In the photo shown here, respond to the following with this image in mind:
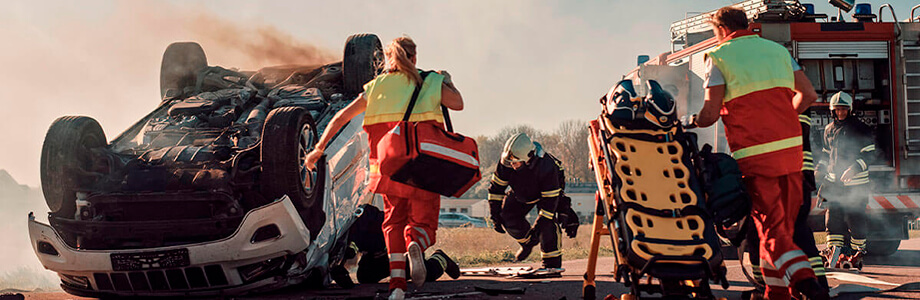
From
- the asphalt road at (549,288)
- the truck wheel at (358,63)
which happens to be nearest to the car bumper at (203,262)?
the asphalt road at (549,288)

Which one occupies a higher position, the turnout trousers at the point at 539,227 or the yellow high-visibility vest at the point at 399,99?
the yellow high-visibility vest at the point at 399,99

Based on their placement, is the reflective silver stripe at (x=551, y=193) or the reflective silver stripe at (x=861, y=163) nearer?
the reflective silver stripe at (x=551, y=193)

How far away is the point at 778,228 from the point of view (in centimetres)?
462

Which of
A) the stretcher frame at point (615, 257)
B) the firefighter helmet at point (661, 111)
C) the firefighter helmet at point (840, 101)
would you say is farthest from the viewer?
the firefighter helmet at point (840, 101)

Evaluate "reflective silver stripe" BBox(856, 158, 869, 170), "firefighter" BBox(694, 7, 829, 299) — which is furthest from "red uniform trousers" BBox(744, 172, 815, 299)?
"reflective silver stripe" BBox(856, 158, 869, 170)

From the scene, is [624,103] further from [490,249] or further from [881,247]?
[490,249]

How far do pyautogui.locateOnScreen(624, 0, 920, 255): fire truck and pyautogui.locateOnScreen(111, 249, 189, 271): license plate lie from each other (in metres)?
5.70

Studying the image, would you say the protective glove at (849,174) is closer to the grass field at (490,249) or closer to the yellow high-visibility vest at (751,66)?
the yellow high-visibility vest at (751,66)

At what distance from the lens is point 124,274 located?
5758 millimetres

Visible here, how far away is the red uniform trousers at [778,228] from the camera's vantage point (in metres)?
4.49

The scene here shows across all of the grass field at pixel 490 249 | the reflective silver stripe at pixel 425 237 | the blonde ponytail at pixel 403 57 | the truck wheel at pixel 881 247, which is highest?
the blonde ponytail at pixel 403 57

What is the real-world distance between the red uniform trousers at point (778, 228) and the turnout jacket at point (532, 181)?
3.32m

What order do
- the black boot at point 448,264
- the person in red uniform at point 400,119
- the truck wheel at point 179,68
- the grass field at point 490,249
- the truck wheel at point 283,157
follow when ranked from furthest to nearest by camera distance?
1. the grass field at point 490,249
2. the truck wheel at point 179,68
3. the black boot at point 448,264
4. the truck wheel at point 283,157
5. the person in red uniform at point 400,119

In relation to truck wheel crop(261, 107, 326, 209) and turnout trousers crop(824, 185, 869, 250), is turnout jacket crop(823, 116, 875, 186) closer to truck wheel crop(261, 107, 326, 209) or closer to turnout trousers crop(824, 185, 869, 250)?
turnout trousers crop(824, 185, 869, 250)
